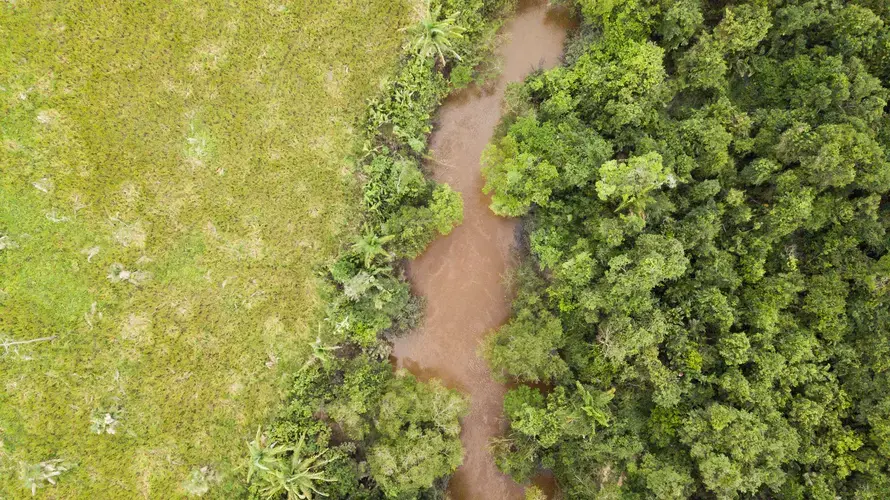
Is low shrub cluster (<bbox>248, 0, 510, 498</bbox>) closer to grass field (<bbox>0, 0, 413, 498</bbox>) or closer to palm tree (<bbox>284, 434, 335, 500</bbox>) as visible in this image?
palm tree (<bbox>284, 434, 335, 500</bbox>)

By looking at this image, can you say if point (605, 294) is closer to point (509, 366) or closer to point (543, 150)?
point (509, 366)

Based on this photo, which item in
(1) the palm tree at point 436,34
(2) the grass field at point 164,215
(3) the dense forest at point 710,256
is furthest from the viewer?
(2) the grass field at point 164,215

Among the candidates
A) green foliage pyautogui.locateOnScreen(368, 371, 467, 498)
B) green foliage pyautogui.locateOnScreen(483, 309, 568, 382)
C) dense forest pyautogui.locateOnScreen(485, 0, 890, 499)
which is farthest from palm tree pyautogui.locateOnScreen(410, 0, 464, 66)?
green foliage pyautogui.locateOnScreen(368, 371, 467, 498)

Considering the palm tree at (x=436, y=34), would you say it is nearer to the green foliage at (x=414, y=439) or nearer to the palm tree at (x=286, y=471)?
the green foliage at (x=414, y=439)

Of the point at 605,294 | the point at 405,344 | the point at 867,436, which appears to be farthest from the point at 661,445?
the point at 405,344

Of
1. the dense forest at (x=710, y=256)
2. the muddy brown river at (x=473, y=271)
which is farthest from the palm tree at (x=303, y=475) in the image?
the dense forest at (x=710, y=256)

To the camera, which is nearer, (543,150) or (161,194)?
(543,150)
